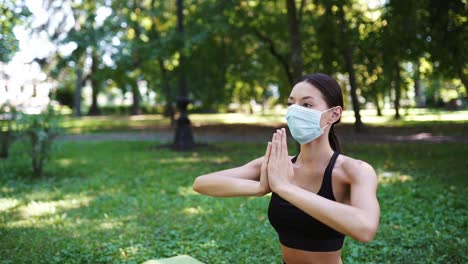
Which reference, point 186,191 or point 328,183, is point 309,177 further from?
point 186,191

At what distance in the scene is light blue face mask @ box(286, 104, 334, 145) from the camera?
95.5 inches

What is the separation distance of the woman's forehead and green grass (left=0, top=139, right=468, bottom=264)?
11.2ft

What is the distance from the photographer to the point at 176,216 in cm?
749

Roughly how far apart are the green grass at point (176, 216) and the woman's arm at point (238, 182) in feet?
10.1

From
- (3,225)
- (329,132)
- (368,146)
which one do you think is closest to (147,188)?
(3,225)

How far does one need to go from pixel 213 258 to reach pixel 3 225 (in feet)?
11.3

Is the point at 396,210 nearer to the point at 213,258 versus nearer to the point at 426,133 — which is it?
the point at 213,258

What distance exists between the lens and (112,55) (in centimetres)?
1416

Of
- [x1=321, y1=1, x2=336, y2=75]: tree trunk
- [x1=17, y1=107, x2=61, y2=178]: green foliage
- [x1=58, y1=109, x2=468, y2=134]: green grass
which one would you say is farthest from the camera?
[x1=58, y1=109, x2=468, y2=134]: green grass

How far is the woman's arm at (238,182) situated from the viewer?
2350 millimetres

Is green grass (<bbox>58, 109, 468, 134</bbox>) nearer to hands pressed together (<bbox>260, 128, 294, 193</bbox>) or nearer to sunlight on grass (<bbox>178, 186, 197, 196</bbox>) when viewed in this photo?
sunlight on grass (<bbox>178, 186, 197, 196</bbox>)

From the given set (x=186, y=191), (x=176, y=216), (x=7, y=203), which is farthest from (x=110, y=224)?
(x=7, y=203)

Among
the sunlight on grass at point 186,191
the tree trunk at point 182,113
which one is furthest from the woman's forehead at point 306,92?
the tree trunk at point 182,113

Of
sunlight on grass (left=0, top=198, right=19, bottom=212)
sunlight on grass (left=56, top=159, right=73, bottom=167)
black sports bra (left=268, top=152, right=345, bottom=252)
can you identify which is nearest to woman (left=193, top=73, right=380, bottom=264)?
black sports bra (left=268, top=152, right=345, bottom=252)
